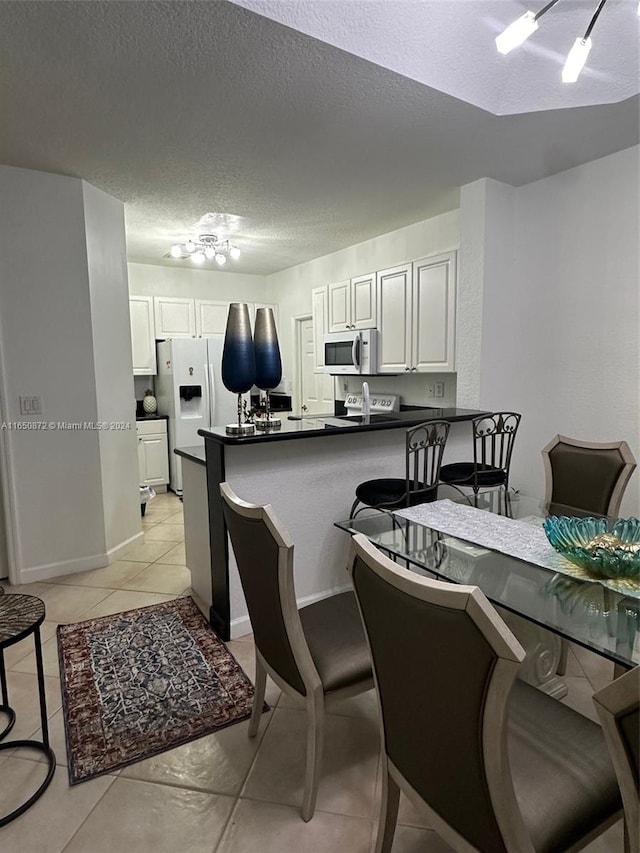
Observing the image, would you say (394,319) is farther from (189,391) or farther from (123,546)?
(123,546)

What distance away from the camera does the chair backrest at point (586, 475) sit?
2219mm

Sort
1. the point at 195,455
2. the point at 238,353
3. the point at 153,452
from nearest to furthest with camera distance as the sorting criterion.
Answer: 1. the point at 238,353
2. the point at 195,455
3. the point at 153,452

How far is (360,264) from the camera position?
471 centimetres

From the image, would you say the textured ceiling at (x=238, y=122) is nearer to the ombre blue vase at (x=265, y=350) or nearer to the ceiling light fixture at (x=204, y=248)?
the ceiling light fixture at (x=204, y=248)

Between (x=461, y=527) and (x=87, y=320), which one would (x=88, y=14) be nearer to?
(x=87, y=320)

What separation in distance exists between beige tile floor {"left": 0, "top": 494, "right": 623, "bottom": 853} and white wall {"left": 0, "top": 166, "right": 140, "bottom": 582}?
117 centimetres

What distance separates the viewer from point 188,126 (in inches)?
93.6

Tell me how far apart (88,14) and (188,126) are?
0.76m

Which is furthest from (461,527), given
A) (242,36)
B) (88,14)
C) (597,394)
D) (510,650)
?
(88,14)

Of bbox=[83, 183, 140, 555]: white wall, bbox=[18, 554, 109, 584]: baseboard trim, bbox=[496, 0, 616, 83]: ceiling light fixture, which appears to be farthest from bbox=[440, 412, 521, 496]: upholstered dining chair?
bbox=[18, 554, 109, 584]: baseboard trim

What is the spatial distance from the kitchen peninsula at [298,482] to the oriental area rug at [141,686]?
20cm

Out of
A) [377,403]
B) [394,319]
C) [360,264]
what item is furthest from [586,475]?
[360,264]

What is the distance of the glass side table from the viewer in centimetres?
147

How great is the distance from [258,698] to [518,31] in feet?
7.82
